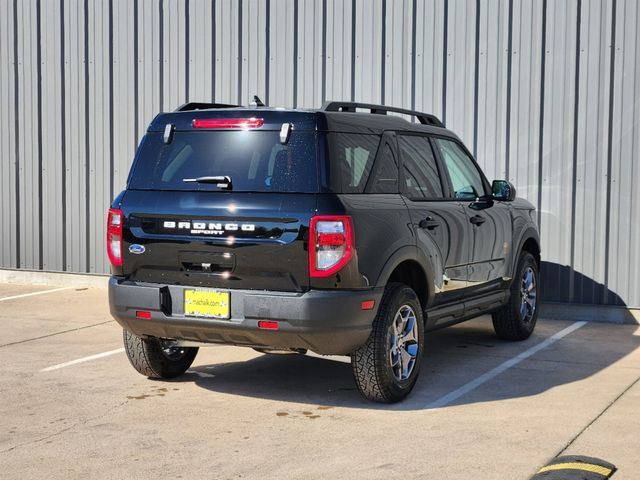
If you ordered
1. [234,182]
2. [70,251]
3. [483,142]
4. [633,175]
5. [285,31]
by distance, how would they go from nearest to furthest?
[234,182], [633,175], [483,142], [285,31], [70,251]

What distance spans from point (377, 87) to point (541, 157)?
2012mm

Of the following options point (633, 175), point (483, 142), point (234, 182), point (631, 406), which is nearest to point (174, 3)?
point (483, 142)

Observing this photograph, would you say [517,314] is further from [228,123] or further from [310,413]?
[228,123]

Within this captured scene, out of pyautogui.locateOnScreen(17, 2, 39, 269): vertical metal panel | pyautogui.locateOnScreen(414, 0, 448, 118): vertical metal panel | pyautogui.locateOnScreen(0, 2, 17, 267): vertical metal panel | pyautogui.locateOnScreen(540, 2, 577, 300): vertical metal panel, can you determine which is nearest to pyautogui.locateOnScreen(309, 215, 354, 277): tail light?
pyautogui.locateOnScreen(540, 2, 577, 300): vertical metal panel

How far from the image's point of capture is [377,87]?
458 inches

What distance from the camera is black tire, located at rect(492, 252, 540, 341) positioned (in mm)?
9078

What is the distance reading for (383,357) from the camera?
6.68 m

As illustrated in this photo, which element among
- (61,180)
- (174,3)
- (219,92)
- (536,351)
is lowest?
(536,351)

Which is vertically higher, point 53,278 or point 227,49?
point 227,49

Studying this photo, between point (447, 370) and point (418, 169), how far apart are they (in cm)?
157

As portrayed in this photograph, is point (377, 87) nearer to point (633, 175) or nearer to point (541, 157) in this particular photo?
point (541, 157)

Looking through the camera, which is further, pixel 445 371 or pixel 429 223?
pixel 445 371

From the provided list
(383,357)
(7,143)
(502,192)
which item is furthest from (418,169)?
(7,143)

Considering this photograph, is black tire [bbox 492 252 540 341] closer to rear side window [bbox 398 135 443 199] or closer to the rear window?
rear side window [bbox 398 135 443 199]
